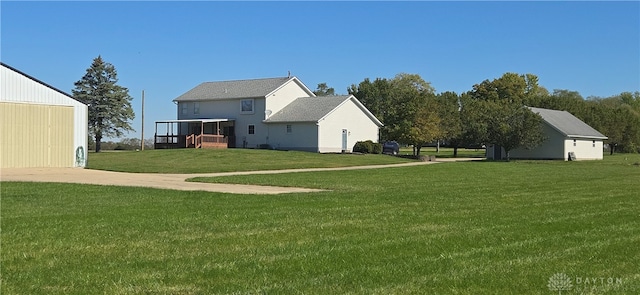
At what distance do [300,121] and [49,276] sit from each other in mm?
46285

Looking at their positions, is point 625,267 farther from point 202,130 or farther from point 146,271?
point 202,130

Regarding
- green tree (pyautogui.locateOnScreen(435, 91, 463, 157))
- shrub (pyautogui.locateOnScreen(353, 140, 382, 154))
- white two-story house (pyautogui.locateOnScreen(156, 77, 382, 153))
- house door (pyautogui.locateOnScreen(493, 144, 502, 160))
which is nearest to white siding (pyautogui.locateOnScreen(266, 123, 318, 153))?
white two-story house (pyautogui.locateOnScreen(156, 77, 382, 153))

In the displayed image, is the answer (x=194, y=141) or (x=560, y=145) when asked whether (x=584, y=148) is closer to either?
(x=560, y=145)

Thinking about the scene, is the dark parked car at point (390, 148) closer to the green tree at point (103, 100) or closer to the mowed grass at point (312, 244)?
the green tree at point (103, 100)

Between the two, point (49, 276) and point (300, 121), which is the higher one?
point (300, 121)

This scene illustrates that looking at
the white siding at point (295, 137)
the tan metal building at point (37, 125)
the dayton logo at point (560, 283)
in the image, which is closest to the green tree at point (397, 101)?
the white siding at point (295, 137)

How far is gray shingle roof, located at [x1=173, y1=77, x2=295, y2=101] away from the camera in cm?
5695

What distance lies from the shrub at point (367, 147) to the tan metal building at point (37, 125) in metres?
26.3

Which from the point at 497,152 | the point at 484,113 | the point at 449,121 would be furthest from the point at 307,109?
the point at 497,152

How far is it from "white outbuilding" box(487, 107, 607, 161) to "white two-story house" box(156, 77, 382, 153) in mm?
13330

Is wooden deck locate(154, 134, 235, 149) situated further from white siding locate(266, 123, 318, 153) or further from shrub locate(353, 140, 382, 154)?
shrub locate(353, 140, 382, 154)

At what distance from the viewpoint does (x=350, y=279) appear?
668 centimetres

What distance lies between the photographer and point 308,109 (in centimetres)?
5544

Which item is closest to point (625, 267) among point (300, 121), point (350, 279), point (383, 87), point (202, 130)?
point (350, 279)
